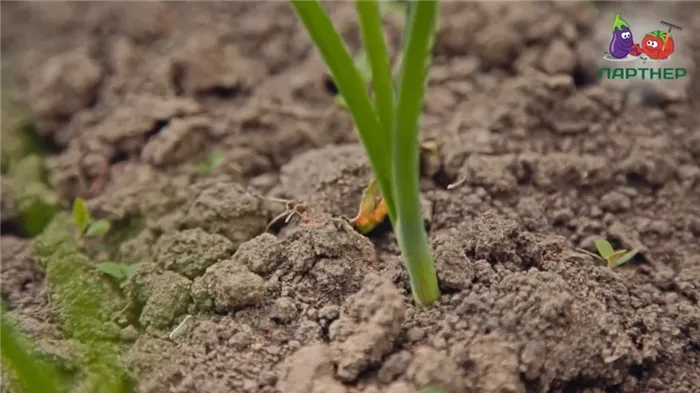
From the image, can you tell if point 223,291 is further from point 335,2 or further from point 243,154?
point 335,2

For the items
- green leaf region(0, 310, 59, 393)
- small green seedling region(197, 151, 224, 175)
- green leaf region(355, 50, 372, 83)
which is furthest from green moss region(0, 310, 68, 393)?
green leaf region(355, 50, 372, 83)

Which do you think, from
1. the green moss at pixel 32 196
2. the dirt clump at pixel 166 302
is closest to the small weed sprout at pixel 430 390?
the dirt clump at pixel 166 302

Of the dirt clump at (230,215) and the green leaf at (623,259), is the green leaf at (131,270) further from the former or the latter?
the green leaf at (623,259)

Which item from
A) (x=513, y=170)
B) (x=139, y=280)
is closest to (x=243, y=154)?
(x=139, y=280)

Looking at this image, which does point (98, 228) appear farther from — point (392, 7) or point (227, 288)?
point (392, 7)

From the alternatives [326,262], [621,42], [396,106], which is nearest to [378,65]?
[396,106]

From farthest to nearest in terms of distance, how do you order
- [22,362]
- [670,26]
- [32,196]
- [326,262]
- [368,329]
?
[670,26]
[32,196]
[326,262]
[368,329]
[22,362]
